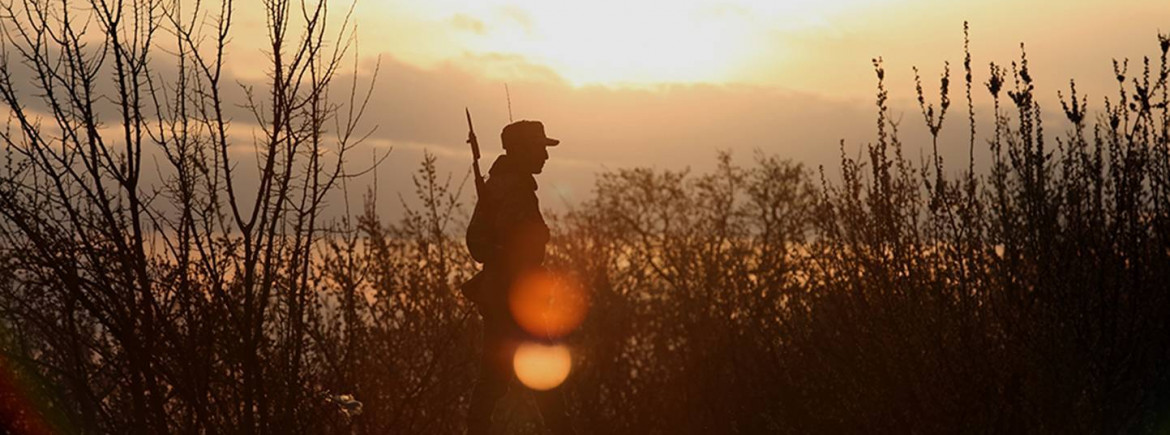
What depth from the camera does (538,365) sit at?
315 inches

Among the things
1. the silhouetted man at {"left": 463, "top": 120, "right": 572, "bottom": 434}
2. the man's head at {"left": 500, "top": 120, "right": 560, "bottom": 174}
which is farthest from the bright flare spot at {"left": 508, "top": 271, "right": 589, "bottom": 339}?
the man's head at {"left": 500, "top": 120, "right": 560, "bottom": 174}

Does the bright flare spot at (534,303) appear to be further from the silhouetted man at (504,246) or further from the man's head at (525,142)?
the man's head at (525,142)

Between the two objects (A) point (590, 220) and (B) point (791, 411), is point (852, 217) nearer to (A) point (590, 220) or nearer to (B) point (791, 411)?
(B) point (791, 411)

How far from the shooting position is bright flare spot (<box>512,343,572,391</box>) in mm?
7992

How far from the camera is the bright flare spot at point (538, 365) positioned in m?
7.99

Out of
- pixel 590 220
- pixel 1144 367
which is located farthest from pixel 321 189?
pixel 590 220

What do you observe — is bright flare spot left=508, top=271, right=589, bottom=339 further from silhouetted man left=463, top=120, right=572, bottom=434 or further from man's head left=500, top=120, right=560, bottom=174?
man's head left=500, top=120, right=560, bottom=174

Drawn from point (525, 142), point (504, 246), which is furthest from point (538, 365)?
point (525, 142)

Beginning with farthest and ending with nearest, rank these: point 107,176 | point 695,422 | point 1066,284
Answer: point 695,422
point 1066,284
point 107,176

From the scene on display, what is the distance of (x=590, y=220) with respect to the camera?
3400 cm

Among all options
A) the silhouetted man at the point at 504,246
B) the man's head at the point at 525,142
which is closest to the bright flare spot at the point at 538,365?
the silhouetted man at the point at 504,246

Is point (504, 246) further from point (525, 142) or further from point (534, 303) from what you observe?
point (525, 142)

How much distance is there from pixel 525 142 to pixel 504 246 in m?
0.65

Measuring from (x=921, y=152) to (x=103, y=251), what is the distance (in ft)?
19.8
